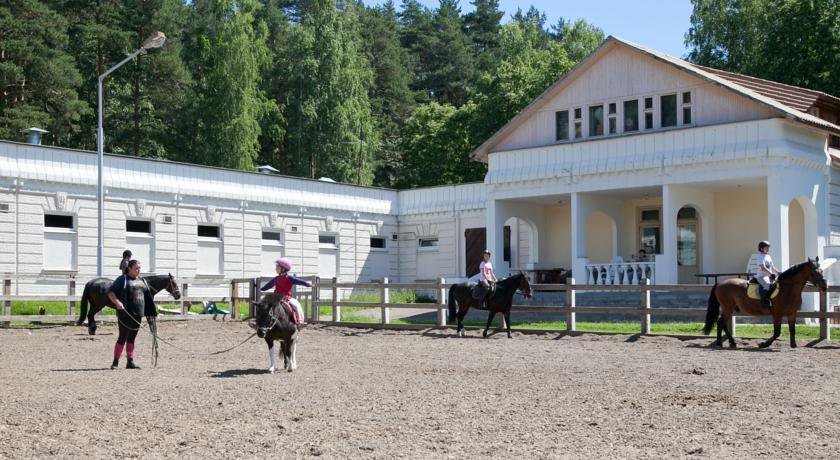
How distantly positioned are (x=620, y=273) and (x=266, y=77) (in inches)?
1200

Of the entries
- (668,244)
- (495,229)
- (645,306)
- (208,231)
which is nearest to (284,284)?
(645,306)

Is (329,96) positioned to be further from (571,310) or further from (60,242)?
(571,310)

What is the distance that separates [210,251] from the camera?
3344 centimetres

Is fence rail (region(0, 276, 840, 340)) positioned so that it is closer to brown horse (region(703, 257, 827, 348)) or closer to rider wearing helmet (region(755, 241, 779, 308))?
brown horse (region(703, 257, 827, 348))

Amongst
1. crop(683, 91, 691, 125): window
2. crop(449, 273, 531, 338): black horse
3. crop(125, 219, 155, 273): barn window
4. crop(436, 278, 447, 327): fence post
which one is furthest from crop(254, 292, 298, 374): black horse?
crop(683, 91, 691, 125): window

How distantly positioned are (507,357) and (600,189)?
1527cm

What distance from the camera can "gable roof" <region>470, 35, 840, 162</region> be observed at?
26.9 meters

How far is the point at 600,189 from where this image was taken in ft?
99.6

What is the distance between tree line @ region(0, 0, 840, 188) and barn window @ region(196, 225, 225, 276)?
11881 millimetres

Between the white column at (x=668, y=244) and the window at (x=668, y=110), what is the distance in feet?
7.21

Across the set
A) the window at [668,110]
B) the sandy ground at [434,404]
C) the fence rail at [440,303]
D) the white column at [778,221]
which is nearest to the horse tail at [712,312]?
the fence rail at [440,303]

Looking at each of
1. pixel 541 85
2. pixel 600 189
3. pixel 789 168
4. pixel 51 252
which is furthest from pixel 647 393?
pixel 541 85

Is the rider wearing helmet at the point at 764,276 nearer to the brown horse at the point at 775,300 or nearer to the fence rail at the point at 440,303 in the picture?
the brown horse at the point at 775,300

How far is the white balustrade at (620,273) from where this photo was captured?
95.2 ft
